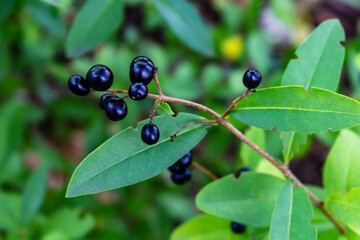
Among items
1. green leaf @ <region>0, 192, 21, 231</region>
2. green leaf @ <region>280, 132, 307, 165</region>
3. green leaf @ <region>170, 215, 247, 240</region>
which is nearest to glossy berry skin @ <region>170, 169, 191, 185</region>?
green leaf @ <region>170, 215, 247, 240</region>

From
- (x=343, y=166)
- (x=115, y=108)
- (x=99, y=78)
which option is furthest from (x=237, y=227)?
(x=99, y=78)

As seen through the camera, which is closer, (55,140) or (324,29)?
(324,29)

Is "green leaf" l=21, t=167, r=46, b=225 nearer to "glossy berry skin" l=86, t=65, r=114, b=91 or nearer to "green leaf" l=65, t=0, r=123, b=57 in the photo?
"green leaf" l=65, t=0, r=123, b=57

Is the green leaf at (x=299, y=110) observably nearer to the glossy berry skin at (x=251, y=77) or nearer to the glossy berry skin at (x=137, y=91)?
the glossy berry skin at (x=251, y=77)

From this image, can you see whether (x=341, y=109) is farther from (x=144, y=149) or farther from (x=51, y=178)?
(x=51, y=178)

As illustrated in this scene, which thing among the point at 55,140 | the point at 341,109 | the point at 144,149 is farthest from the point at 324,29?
the point at 55,140

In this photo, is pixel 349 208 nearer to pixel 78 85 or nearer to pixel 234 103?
pixel 234 103
